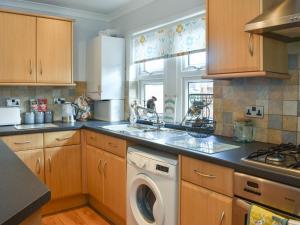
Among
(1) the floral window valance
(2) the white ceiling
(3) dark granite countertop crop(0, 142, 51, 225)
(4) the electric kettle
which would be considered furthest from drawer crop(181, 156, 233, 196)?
(2) the white ceiling

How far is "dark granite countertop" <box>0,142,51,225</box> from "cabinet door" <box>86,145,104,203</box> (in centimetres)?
157

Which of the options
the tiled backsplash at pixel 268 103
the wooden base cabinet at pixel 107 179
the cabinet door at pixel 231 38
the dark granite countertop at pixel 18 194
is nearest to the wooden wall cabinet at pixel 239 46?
the cabinet door at pixel 231 38

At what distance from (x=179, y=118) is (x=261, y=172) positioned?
1.53m

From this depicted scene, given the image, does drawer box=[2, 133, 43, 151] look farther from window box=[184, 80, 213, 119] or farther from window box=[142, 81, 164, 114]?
window box=[184, 80, 213, 119]

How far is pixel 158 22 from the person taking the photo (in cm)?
299

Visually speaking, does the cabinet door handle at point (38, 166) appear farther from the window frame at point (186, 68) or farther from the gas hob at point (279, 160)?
the gas hob at point (279, 160)

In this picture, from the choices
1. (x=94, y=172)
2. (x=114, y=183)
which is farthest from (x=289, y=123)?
(x=94, y=172)

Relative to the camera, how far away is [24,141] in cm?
278

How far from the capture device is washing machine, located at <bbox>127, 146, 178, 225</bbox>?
1.89 meters

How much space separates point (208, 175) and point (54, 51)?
2.41 meters

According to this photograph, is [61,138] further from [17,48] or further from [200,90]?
[200,90]

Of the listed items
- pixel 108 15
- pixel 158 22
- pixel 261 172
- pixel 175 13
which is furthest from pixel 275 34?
pixel 108 15

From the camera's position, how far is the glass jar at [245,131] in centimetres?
204

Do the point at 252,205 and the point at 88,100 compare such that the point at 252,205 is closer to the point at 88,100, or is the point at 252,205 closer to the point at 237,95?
the point at 237,95
